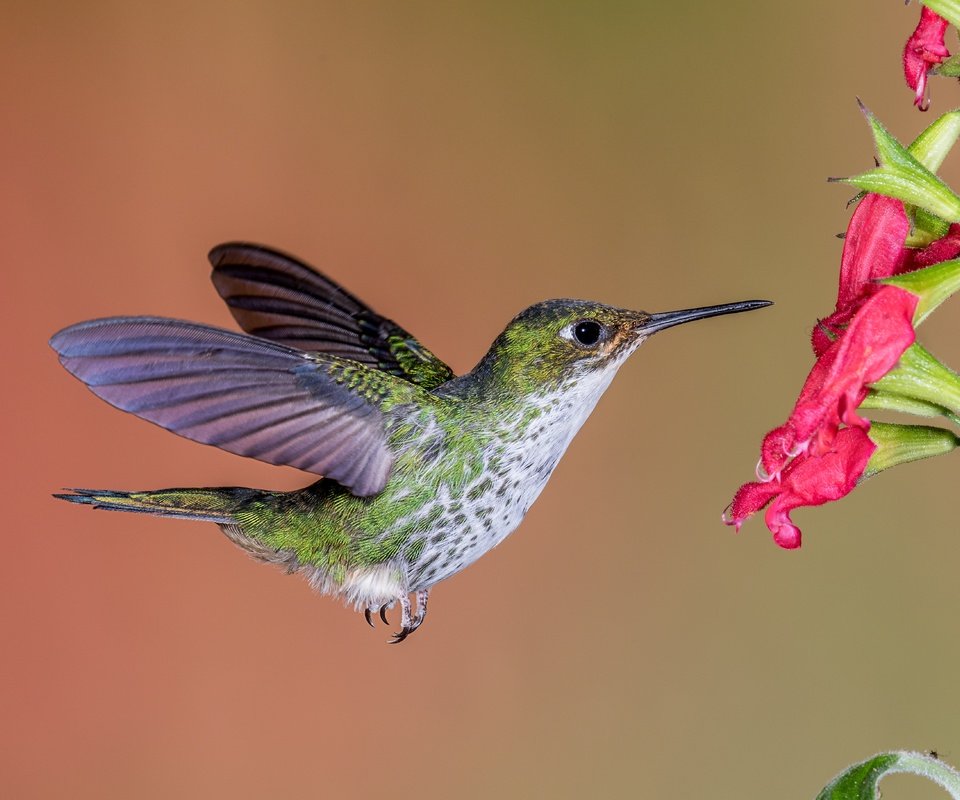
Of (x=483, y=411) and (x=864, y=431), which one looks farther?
(x=483, y=411)

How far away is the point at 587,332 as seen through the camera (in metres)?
1.06

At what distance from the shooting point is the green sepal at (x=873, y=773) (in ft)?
2.32

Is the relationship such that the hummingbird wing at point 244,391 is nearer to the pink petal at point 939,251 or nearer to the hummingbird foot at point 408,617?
the hummingbird foot at point 408,617

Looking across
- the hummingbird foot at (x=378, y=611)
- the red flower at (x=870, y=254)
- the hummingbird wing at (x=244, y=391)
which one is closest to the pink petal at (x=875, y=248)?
the red flower at (x=870, y=254)

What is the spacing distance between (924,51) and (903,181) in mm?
129

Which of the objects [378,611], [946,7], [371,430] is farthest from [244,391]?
[946,7]

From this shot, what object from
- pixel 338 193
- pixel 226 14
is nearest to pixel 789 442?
pixel 338 193

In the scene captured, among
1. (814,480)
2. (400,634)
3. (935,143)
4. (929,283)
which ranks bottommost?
(400,634)

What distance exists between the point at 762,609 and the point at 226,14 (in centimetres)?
157

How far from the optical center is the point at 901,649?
204cm

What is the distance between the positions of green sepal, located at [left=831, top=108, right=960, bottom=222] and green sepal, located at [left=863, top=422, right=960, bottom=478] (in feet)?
0.49

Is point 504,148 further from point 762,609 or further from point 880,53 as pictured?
point 762,609

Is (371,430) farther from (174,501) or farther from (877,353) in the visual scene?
(877,353)

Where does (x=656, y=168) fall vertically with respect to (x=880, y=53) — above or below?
below
